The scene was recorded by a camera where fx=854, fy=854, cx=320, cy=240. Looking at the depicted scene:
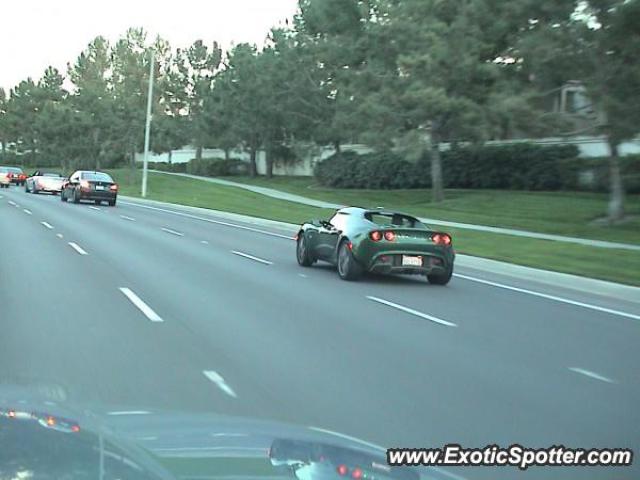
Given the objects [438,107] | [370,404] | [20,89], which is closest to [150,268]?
[370,404]

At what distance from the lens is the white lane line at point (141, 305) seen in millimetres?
10766

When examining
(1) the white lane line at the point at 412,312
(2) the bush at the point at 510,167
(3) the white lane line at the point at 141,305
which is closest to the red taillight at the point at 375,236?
(1) the white lane line at the point at 412,312

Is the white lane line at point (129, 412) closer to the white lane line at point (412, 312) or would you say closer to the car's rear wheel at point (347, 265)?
the white lane line at point (412, 312)

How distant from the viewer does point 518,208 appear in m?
34.9

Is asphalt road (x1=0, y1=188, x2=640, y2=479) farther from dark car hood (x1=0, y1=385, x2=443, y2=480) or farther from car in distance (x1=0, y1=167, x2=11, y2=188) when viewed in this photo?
car in distance (x1=0, y1=167, x2=11, y2=188)

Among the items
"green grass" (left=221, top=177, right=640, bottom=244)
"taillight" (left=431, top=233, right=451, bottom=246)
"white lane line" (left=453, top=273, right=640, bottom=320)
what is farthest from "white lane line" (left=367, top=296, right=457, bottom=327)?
"green grass" (left=221, top=177, right=640, bottom=244)

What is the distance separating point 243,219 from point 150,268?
1826 centimetres

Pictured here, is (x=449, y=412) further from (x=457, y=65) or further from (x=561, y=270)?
(x=457, y=65)

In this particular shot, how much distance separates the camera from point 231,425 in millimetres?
4797

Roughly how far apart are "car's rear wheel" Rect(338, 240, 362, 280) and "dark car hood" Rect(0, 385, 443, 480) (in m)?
10.6

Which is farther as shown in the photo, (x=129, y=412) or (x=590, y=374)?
(x=590, y=374)

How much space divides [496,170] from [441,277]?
90.9ft

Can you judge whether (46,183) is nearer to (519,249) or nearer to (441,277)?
(519,249)

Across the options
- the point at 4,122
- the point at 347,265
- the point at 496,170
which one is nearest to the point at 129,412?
the point at 347,265
